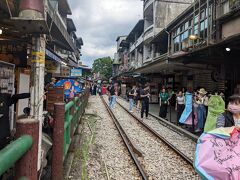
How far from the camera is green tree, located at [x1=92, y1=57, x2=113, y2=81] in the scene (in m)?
90.8

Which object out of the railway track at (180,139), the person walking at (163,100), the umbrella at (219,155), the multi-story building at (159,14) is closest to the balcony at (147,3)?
the multi-story building at (159,14)

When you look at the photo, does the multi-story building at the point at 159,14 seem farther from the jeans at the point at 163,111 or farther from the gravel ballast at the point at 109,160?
the gravel ballast at the point at 109,160

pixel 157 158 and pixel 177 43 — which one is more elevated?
pixel 177 43

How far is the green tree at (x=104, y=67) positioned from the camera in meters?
90.8

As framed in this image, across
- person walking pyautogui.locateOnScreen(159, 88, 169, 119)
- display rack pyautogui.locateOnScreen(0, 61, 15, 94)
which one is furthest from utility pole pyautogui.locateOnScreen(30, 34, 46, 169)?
person walking pyautogui.locateOnScreen(159, 88, 169, 119)

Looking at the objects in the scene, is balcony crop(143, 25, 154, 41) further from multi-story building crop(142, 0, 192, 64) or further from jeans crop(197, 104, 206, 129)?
jeans crop(197, 104, 206, 129)

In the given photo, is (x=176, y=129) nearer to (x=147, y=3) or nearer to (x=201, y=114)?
(x=201, y=114)

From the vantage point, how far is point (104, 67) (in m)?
91.6

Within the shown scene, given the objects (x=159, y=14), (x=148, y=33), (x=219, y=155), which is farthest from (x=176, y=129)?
(x=148, y=33)

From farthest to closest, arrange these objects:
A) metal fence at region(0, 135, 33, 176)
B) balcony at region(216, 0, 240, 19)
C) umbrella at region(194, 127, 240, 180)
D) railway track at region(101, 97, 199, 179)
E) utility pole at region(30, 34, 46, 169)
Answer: balcony at region(216, 0, 240, 19)
railway track at region(101, 97, 199, 179)
utility pole at region(30, 34, 46, 169)
umbrella at region(194, 127, 240, 180)
metal fence at region(0, 135, 33, 176)

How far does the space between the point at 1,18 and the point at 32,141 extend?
3.75 metres

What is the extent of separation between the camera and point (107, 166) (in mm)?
6723

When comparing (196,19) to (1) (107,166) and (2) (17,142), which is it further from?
(2) (17,142)

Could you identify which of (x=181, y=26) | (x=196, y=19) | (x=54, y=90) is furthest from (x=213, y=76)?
(x=181, y=26)
